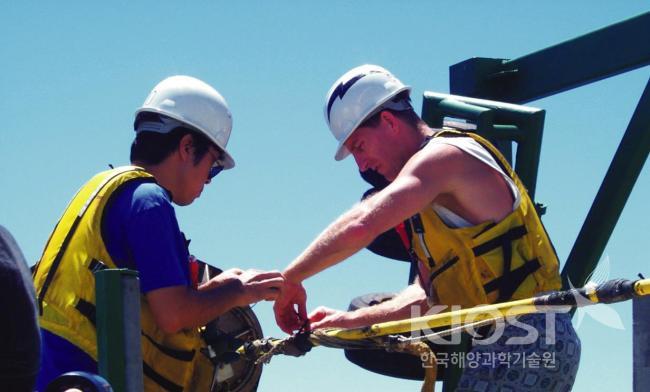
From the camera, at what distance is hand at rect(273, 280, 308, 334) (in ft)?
19.3

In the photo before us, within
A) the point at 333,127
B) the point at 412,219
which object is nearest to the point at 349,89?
the point at 333,127

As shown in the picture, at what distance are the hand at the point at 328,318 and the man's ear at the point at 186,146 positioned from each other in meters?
1.15

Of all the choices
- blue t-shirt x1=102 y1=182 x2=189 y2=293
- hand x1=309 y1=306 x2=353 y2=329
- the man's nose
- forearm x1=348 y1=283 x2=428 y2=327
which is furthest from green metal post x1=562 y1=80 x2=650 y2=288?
blue t-shirt x1=102 y1=182 x2=189 y2=293

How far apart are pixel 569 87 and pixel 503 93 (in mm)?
517

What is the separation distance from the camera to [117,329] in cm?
412

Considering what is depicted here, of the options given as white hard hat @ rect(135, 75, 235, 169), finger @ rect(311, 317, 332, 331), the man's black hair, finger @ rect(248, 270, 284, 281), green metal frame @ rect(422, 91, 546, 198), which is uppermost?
green metal frame @ rect(422, 91, 546, 198)

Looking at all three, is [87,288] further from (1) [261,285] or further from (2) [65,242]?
(1) [261,285]

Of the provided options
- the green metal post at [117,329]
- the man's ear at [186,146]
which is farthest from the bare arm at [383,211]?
the green metal post at [117,329]

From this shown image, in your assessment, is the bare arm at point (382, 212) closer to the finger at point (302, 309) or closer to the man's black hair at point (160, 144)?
the finger at point (302, 309)

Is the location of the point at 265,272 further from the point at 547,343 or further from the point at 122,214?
the point at 547,343

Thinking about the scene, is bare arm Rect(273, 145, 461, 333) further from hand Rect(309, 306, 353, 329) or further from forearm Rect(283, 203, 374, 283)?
hand Rect(309, 306, 353, 329)

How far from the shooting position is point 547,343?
530 cm

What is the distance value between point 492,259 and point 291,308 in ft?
3.67

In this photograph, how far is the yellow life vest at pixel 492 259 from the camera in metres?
5.58
